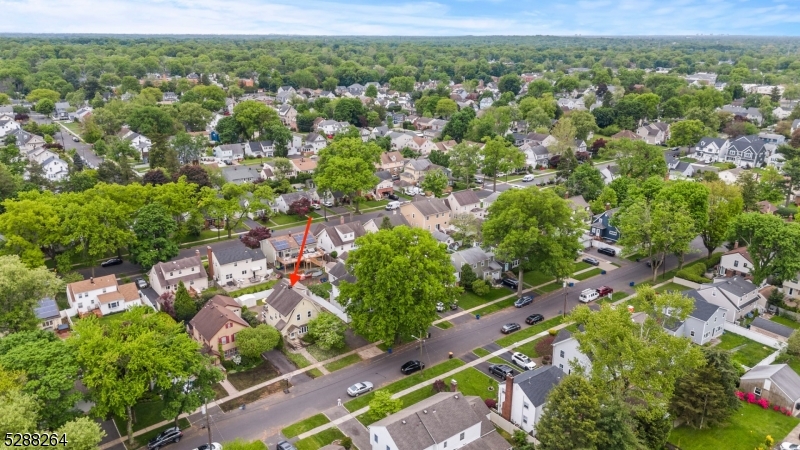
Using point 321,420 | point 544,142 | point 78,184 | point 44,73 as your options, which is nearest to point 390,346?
point 321,420

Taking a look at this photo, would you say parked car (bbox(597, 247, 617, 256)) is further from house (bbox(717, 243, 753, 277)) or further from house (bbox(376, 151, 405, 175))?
house (bbox(376, 151, 405, 175))

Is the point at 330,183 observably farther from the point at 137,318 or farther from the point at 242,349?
the point at 137,318

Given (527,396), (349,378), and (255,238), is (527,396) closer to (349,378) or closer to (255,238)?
(349,378)

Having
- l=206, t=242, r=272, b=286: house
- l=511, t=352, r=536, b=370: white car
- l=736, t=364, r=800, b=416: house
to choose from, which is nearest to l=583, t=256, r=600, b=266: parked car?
l=736, t=364, r=800, b=416: house

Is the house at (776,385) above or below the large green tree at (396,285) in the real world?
below

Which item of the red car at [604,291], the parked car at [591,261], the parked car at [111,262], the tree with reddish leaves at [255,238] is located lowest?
the parked car at [591,261]

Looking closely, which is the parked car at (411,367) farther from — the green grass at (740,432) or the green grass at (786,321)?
the green grass at (786,321)

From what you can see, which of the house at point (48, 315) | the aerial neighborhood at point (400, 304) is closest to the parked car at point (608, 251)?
the aerial neighborhood at point (400, 304)
